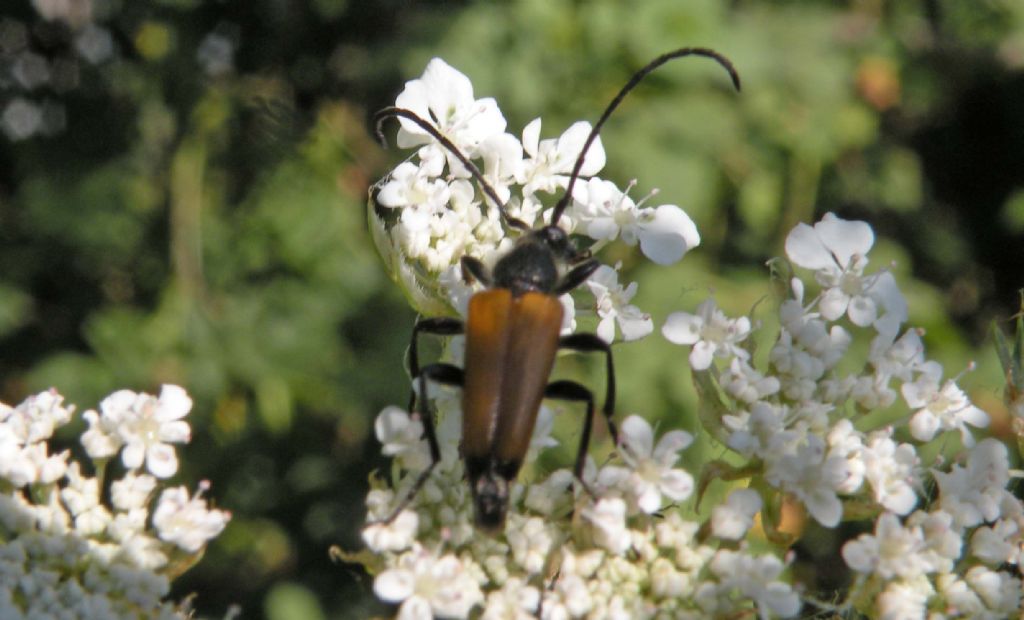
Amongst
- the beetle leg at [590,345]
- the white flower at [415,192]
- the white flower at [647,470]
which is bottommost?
the white flower at [647,470]

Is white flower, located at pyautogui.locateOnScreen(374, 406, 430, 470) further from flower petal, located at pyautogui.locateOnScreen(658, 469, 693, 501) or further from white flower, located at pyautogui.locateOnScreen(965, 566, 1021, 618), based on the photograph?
white flower, located at pyautogui.locateOnScreen(965, 566, 1021, 618)

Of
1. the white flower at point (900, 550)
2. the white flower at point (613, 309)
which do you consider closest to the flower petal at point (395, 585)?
the white flower at point (613, 309)

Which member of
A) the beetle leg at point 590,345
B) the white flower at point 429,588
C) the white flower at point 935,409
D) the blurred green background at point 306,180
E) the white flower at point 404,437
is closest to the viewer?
the white flower at point 429,588

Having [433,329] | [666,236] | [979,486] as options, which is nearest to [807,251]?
[666,236]

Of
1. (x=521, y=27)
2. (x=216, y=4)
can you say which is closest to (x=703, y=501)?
(x=521, y=27)

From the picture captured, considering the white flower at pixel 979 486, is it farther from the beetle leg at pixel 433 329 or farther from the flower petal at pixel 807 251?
the beetle leg at pixel 433 329

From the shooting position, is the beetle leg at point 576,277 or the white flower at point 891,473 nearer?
the white flower at point 891,473

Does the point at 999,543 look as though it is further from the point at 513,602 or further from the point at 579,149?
the point at 579,149
